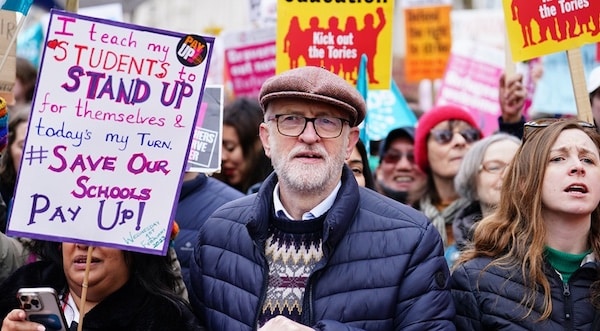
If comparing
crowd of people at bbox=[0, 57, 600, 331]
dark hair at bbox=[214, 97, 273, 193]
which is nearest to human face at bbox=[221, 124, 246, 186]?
dark hair at bbox=[214, 97, 273, 193]

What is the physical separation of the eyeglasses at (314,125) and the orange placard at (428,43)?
6495 millimetres

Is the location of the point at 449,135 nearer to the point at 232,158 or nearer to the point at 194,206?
the point at 232,158

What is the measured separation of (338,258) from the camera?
392cm

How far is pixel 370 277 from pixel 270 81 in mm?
828

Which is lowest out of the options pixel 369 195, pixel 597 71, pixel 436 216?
pixel 436 216

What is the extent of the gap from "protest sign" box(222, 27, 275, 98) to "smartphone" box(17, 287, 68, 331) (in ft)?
18.4

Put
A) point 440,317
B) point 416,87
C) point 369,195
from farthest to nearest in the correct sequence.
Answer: point 416,87 → point 369,195 → point 440,317

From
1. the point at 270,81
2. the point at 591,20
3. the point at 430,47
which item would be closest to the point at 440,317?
the point at 270,81

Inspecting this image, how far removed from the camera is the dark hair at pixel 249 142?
21.8 feet

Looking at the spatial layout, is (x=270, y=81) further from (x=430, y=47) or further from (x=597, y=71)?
A: (x=430, y=47)

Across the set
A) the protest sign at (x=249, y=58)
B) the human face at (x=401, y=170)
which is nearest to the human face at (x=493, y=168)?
the human face at (x=401, y=170)

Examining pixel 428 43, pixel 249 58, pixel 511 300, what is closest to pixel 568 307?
pixel 511 300

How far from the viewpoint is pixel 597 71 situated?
5508 mm

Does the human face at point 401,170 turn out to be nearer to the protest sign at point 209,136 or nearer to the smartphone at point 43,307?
the protest sign at point 209,136
